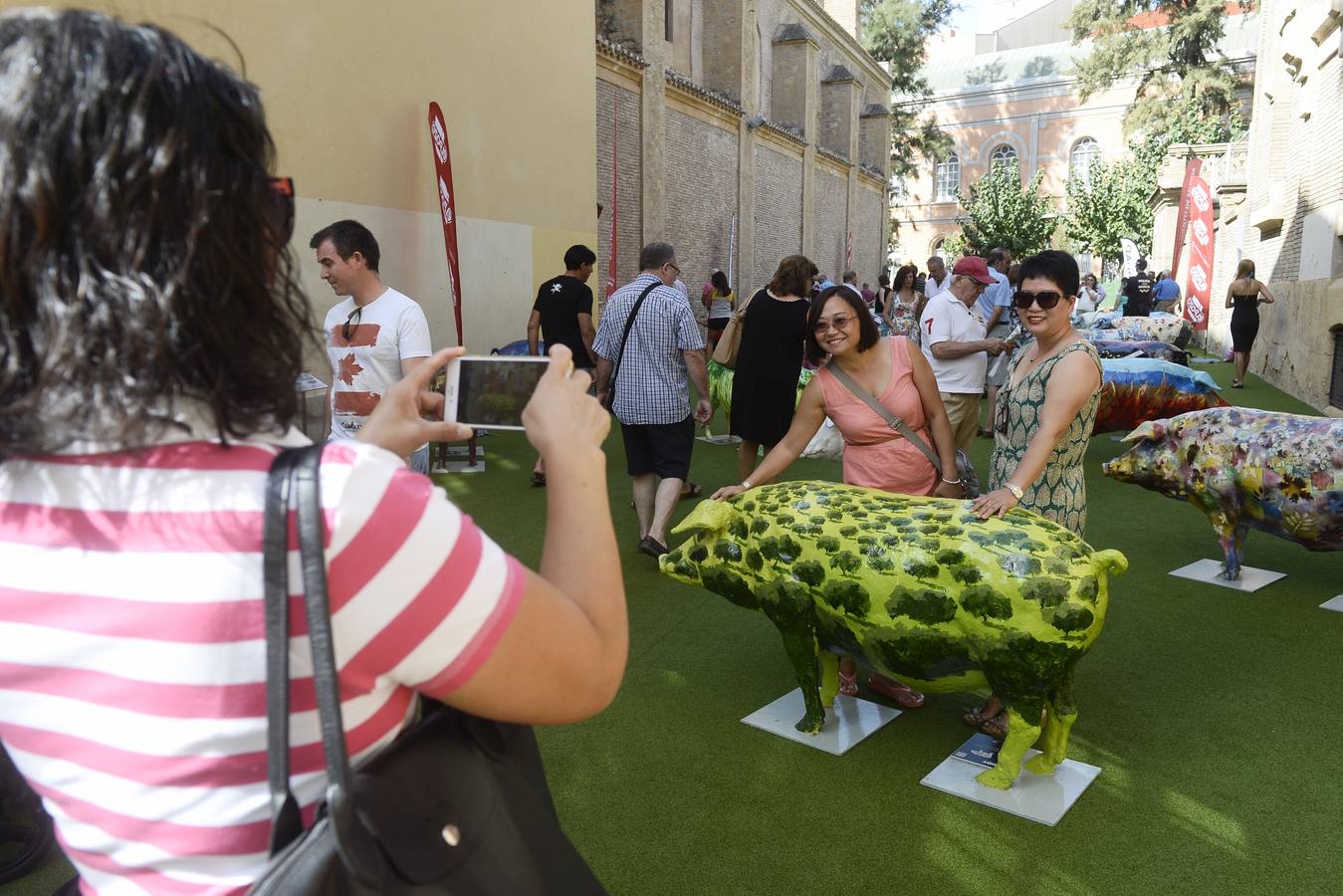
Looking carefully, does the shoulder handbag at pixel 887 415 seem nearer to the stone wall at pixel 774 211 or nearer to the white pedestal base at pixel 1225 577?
the white pedestal base at pixel 1225 577

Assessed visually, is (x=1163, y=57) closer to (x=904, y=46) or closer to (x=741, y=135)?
Answer: (x=904, y=46)

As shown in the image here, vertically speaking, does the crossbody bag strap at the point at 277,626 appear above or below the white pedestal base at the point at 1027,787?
above

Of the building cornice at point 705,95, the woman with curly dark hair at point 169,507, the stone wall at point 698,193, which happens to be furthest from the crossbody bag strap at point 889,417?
the building cornice at point 705,95

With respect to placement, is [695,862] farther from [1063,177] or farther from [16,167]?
[1063,177]

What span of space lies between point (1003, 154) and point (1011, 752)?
52660mm

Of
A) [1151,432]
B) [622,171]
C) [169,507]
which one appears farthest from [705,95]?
[169,507]

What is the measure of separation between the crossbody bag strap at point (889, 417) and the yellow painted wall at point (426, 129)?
5.18 m

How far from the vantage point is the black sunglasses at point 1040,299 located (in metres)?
3.89

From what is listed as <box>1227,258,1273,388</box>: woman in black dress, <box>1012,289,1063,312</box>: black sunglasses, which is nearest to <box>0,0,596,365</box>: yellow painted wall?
<box>1012,289,1063,312</box>: black sunglasses

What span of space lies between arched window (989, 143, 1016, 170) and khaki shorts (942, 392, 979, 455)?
155 ft

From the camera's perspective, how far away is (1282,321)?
14.9 meters

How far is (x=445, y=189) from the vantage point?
9766 millimetres

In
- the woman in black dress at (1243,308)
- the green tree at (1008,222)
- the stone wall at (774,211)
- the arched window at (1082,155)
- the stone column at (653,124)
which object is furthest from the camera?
the arched window at (1082,155)

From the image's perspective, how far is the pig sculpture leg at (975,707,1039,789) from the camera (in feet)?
10.7
